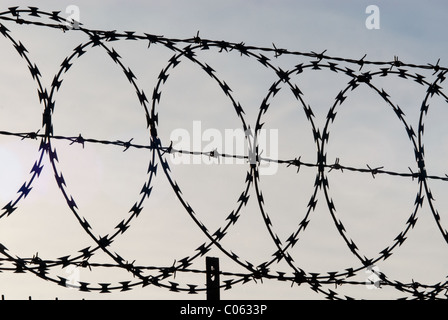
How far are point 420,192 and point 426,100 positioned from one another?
1.09 m

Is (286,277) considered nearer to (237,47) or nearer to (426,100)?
(237,47)

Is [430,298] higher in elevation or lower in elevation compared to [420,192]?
lower

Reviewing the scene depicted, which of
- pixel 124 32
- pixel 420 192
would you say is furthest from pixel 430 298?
pixel 124 32

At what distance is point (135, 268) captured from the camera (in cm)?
A: 711

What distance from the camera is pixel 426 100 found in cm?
941

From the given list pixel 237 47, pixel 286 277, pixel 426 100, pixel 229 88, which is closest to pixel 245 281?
pixel 286 277
